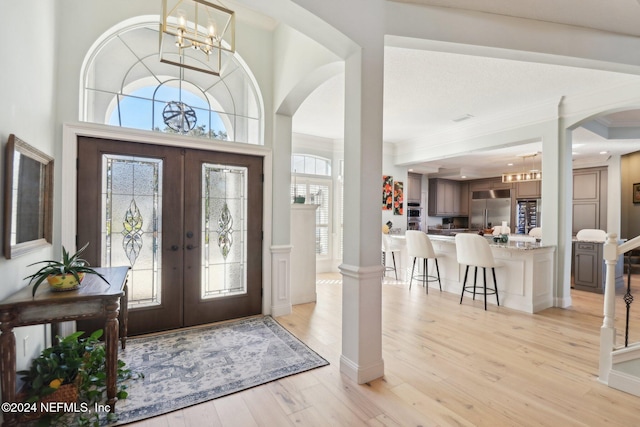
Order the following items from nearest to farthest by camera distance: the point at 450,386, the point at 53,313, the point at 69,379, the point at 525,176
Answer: the point at 53,313 → the point at 69,379 → the point at 450,386 → the point at 525,176


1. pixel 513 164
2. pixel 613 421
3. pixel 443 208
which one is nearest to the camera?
pixel 613 421

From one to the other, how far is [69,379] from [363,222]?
2.28 metres

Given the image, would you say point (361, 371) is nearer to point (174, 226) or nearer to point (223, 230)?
point (223, 230)

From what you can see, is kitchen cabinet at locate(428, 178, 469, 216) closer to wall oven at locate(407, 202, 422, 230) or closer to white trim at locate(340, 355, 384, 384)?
wall oven at locate(407, 202, 422, 230)

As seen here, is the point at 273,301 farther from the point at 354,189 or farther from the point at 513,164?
the point at 513,164

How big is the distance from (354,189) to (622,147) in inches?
290

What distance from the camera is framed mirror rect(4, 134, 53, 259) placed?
1.74m

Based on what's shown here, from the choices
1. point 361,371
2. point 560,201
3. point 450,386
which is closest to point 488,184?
point 560,201

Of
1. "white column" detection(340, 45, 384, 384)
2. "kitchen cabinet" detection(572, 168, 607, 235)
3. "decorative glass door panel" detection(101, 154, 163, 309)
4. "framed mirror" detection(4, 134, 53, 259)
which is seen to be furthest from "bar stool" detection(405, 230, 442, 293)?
"kitchen cabinet" detection(572, 168, 607, 235)

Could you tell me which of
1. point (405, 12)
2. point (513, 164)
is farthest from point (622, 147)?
point (405, 12)

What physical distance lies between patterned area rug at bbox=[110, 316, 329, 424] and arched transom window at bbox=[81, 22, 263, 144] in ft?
7.40

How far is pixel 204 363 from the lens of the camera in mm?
2602

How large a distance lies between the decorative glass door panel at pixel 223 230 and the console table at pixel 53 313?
1.41 m

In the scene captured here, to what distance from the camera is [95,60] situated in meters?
3.10
